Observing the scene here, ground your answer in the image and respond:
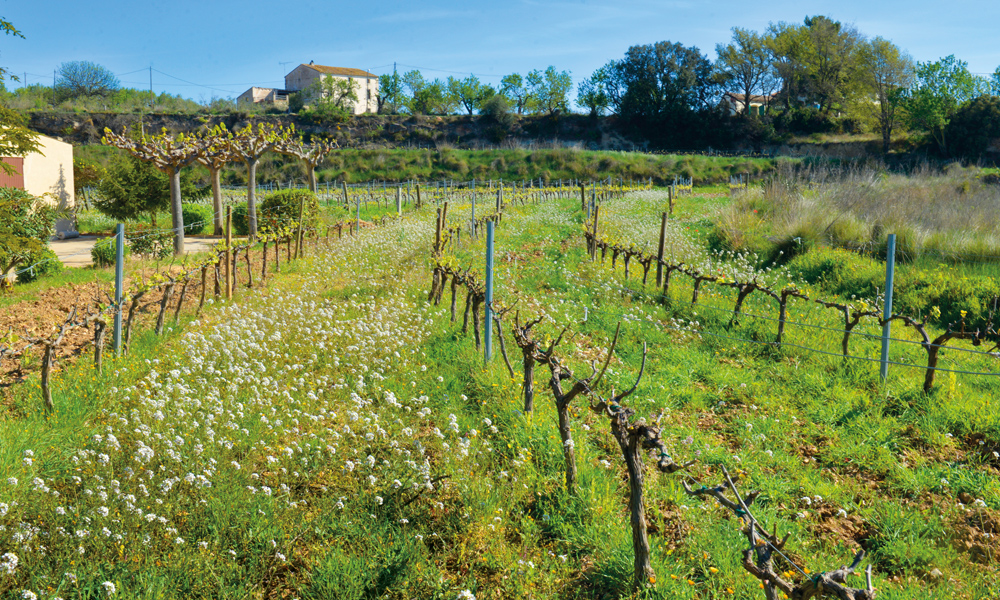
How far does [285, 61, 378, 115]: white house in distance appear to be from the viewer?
274ft

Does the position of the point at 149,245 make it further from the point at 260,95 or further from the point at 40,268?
the point at 260,95

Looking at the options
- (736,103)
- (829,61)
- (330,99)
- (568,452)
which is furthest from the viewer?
(736,103)

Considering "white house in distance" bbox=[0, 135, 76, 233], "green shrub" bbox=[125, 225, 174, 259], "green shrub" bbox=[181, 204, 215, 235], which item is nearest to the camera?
"green shrub" bbox=[125, 225, 174, 259]

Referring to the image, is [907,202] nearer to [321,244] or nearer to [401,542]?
[321,244]

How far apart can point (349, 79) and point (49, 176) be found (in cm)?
6244

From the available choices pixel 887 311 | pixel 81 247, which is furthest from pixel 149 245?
pixel 887 311

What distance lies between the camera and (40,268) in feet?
36.5

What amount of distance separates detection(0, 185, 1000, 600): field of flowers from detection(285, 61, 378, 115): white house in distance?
80.1 m

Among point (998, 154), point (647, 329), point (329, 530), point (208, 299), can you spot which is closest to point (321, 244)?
point (208, 299)

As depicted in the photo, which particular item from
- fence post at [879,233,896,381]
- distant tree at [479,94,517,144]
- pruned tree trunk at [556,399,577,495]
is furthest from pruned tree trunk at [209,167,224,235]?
distant tree at [479,94,517,144]

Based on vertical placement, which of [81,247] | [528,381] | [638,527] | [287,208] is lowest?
[638,527]

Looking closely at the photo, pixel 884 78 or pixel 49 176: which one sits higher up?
pixel 884 78

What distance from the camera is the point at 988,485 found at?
4293mm

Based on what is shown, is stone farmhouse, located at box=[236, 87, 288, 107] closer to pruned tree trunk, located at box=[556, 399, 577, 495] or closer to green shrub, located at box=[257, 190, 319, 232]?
Answer: green shrub, located at box=[257, 190, 319, 232]
